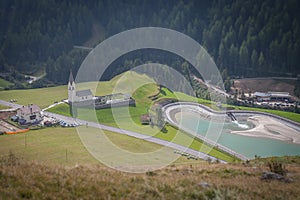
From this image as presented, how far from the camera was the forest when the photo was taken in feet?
270

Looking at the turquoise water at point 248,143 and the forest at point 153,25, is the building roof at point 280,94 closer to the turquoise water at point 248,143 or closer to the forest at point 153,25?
the forest at point 153,25

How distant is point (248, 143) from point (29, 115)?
93.9 ft

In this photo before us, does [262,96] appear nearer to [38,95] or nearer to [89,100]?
[89,100]

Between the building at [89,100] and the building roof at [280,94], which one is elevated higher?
the building at [89,100]

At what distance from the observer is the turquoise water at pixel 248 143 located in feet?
141

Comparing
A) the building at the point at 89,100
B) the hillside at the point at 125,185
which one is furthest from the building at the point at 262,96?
the hillside at the point at 125,185

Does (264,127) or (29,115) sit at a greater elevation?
(29,115)

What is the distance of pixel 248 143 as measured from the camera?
46.0 metres

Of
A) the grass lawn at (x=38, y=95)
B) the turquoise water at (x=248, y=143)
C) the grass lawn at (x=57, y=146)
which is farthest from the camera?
the grass lawn at (x=38, y=95)

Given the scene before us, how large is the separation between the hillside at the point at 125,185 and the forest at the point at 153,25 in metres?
62.9

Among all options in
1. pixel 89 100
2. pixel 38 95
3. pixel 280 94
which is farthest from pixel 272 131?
pixel 38 95

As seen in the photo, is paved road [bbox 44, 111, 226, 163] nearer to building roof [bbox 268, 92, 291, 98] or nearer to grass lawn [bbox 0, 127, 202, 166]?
grass lawn [bbox 0, 127, 202, 166]

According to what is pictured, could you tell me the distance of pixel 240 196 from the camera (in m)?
15.7

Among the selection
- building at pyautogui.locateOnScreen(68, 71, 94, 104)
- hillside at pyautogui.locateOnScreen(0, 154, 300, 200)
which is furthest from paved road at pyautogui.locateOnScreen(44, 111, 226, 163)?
hillside at pyautogui.locateOnScreen(0, 154, 300, 200)
